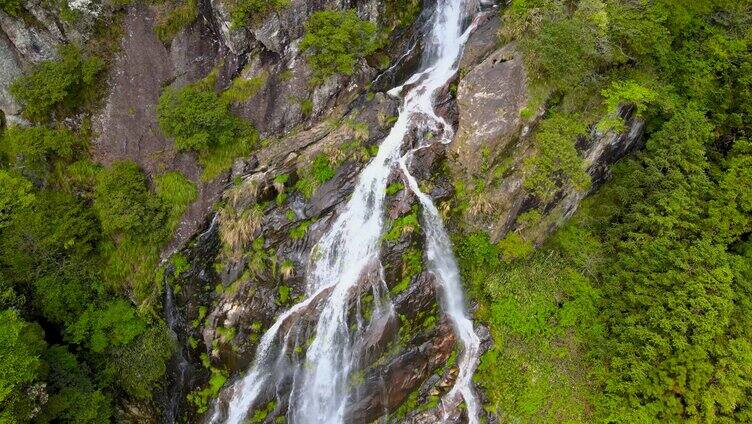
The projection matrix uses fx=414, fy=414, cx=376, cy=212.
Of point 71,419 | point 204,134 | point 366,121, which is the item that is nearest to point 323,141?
point 366,121

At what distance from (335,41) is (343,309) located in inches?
407

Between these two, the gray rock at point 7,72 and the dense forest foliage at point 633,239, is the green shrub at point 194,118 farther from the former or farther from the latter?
the dense forest foliage at point 633,239

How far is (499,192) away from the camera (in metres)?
14.9

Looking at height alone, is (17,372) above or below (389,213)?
above

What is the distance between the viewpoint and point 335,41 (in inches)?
645

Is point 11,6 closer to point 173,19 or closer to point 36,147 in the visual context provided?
point 36,147

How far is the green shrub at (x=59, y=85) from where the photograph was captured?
52.3 feet

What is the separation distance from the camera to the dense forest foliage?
39.1 ft

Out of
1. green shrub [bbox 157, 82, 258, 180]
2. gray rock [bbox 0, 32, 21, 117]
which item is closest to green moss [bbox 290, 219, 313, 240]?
green shrub [bbox 157, 82, 258, 180]

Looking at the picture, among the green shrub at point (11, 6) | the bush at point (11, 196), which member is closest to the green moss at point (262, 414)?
the bush at point (11, 196)

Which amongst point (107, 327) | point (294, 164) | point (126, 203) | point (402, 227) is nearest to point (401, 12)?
point (294, 164)

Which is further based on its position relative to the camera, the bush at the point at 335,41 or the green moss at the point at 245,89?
the green moss at the point at 245,89

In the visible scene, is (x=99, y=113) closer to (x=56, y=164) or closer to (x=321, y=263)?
(x=56, y=164)

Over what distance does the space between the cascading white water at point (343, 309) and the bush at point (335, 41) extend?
159 inches
